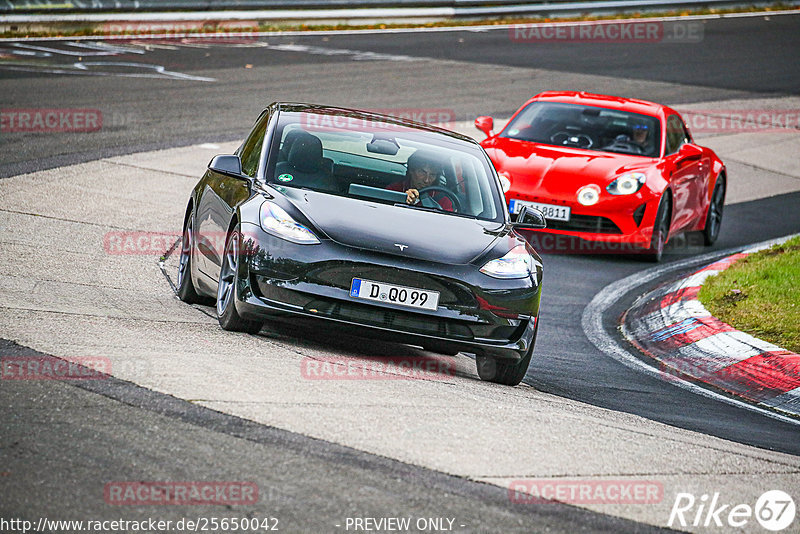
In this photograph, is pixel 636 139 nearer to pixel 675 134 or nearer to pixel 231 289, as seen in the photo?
pixel 675 134

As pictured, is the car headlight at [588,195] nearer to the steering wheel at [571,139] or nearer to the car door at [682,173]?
the car door at [682,173]

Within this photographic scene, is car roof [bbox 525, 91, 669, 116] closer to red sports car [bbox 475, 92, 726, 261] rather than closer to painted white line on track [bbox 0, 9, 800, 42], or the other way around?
red sports car [bbox 475, 92, 726, 261]

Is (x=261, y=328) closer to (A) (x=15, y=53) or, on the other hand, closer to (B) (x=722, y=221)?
(B) (x=722, y=221)

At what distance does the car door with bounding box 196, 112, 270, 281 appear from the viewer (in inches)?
306

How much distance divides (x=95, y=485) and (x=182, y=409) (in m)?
0.99

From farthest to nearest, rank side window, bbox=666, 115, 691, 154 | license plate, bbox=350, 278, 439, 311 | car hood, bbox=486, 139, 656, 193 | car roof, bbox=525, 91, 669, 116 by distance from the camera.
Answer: car roof, bbox=525, 91, 669, 116 < side window, bbox=666, 115, 691, 154 < car hood, bbox=486, 139, 656, 193 < license plate, bbox=350, 278, 439, 311

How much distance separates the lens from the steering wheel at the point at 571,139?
44.3 ft

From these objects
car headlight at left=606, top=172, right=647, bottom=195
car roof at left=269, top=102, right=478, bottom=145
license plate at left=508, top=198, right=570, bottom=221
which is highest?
car roof at left=269, top=102, right=478, bottom=145

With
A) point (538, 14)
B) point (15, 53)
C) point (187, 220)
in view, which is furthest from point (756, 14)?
point (187, 220)

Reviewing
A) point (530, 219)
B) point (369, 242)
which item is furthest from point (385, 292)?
point (530, 219)

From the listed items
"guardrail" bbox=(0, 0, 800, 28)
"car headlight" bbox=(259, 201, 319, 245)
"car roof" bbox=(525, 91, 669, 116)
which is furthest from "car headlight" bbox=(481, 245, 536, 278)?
"guardrail" bbox=(0, 0, 800, 28)

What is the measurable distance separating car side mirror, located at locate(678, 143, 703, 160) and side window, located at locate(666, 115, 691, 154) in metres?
0.08

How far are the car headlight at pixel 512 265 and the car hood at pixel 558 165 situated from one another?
16.8ft

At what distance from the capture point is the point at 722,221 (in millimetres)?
15812
